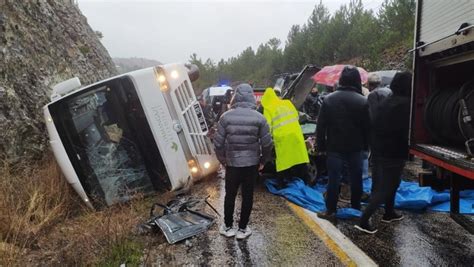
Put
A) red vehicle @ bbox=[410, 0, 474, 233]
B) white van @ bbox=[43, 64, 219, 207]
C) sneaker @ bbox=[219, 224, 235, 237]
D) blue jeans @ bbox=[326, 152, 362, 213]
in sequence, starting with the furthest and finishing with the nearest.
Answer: white van @ bbox=[43, 64, 219, 207], blue jeans @ bbox=[326, 152, 362, 213], sneaker @ bbox=[219, 224, 235, 237], red vehicle @ bbox=[410, 0, 474, 233]

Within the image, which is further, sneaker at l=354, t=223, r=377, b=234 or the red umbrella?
the red umbrella

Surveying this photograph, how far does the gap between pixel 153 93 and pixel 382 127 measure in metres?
3.29

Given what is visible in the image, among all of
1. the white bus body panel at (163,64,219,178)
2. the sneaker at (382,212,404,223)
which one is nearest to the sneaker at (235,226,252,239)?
the sneaker at (382,212,404,223)

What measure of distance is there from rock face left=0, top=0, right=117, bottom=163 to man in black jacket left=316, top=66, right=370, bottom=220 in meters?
5.01

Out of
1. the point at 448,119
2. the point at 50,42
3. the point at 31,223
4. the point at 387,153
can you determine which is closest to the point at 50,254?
the point at 31,223

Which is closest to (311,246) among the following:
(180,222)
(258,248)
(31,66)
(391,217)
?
(258,248)

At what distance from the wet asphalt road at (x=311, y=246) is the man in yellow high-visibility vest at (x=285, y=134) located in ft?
4.06

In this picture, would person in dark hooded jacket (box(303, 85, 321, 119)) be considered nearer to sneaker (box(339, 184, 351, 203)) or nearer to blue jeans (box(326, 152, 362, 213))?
sneaker (box(339, 184, 351, 203))

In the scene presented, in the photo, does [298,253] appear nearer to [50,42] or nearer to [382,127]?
[382,127]

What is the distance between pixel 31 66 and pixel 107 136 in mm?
3844

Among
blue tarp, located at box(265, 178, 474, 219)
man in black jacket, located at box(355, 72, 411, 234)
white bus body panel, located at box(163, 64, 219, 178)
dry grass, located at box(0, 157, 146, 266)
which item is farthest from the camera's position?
white bus body panel, located at box(163, 64, 219, 178)

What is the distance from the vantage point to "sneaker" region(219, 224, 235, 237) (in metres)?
4.53

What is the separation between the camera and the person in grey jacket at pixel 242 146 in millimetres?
4355

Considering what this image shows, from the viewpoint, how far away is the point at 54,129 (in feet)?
19.5
